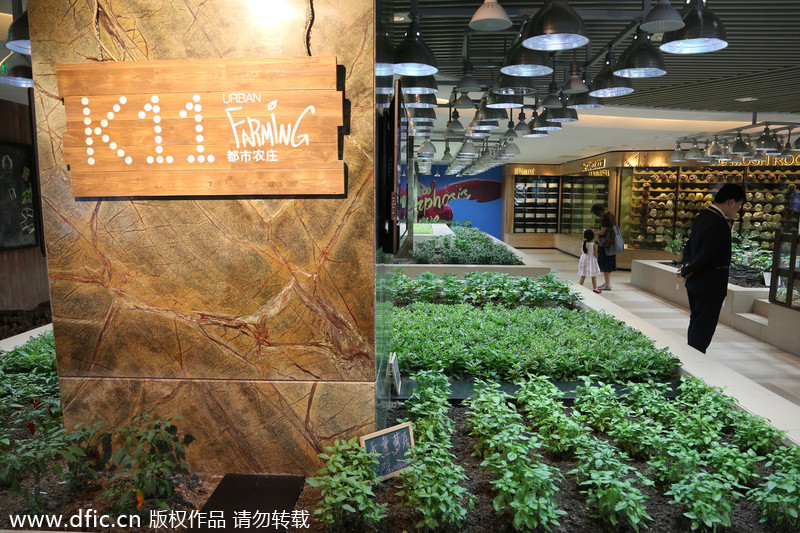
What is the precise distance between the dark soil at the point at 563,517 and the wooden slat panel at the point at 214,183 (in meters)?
1.27

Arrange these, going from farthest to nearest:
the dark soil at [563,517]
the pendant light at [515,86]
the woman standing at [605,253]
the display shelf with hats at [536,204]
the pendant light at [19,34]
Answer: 1. the display shelf with hats at [536,204]
2. the woman standing at [605,253]
3. the pendant light at [515,86]
4. the pendant light at [19,34]
5. the dark soil at [563,517]

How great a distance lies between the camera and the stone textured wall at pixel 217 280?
222 centimetres

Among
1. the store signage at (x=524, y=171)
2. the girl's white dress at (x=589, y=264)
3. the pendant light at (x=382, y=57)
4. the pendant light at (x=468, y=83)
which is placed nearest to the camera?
the pendant light at (x=382, y=57)

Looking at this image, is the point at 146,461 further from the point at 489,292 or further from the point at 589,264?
the point at 589,264

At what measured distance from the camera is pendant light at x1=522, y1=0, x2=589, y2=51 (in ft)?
9.21

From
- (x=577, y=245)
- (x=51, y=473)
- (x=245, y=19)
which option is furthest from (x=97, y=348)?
(x=577, y=245)

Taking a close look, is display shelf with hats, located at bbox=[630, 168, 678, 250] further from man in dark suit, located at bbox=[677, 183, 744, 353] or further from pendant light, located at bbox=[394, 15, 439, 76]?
pendant light, located at bbox=[394, 15, 439, 76]

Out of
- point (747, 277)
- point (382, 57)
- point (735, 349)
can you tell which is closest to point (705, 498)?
point (382, 57)

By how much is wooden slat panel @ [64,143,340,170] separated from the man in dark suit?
4118 mm

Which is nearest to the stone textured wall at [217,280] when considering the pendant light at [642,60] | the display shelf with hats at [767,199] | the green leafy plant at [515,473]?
the green leafy plant at [515,473]

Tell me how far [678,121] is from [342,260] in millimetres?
12017

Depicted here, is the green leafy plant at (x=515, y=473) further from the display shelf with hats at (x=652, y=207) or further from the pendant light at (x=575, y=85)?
the display shelf with hats at (x=652, y=207)

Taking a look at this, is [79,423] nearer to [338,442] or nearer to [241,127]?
[338,442]

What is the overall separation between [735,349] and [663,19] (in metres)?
5.37
